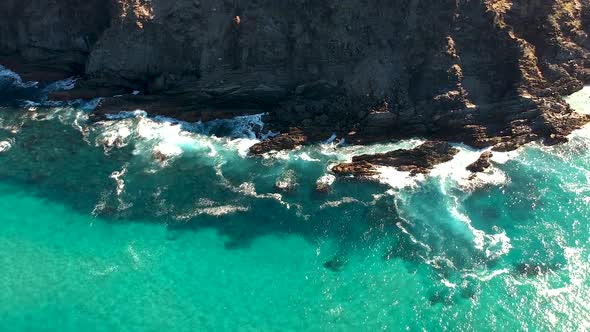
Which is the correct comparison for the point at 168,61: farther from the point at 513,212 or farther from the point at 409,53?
the point at 513,212

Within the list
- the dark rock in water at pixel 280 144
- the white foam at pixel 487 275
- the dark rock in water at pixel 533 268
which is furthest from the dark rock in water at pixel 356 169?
the dark rock in water at pixel 533 268

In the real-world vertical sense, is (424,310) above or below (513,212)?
below

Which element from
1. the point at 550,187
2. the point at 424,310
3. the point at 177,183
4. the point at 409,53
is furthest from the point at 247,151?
the point at 550,187

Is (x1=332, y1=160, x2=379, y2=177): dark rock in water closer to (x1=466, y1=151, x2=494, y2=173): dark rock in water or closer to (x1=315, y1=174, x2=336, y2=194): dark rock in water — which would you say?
(x1=315, y1=174, x2=336, y2=194): dark rock in water

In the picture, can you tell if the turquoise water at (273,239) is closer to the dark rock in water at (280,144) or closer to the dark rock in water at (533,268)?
the dark rock in water at (533,268)

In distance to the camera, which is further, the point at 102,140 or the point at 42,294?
the point at 102,140
